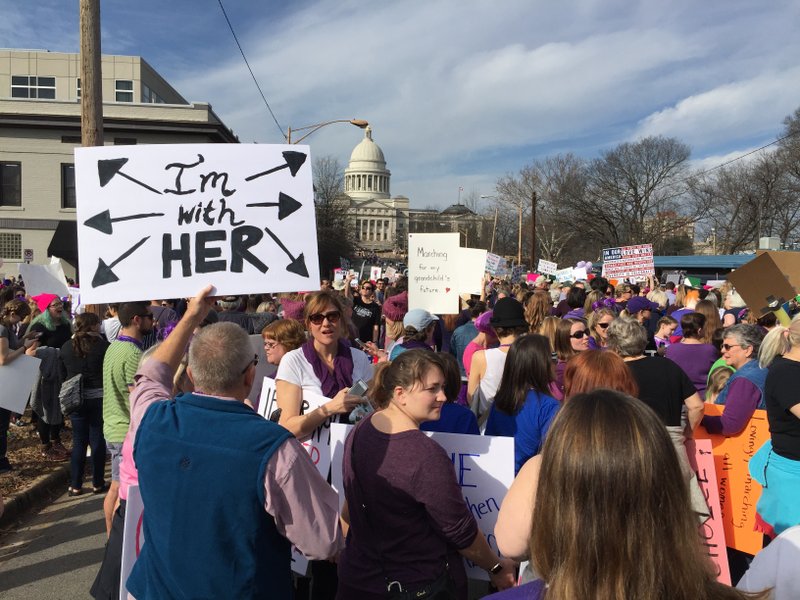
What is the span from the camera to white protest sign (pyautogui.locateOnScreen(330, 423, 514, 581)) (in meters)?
3.18

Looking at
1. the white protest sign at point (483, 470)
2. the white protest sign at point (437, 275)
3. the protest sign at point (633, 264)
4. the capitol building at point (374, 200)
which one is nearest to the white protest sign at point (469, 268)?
the white protest sign at point (437, 275)

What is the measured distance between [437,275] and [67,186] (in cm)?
3429

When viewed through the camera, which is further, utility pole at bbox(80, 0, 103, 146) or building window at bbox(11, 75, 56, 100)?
building window at bbox(11, 75, 56, 100)

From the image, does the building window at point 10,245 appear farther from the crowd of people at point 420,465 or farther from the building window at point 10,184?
the crowd of people at point 420,465

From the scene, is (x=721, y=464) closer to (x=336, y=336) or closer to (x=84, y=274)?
(x=336, y=336)

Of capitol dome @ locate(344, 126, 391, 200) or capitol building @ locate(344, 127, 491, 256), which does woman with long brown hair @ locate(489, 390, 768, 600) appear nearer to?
capitol building @ locate(344, 127, 491, 256)

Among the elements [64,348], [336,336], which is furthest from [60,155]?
[336,336]

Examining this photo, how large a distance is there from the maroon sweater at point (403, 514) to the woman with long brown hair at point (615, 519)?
101 centimetres

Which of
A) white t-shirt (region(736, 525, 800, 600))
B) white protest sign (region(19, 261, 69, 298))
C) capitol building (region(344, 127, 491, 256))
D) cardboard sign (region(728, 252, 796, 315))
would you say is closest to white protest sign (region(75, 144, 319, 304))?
white t-shirt (region(736, 525, 800, 600))

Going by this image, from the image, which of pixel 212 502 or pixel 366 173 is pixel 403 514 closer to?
pixel 212 502

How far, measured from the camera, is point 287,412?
11.8 feet

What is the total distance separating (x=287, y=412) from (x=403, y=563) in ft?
4.48

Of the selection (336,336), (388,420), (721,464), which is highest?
(336,336)

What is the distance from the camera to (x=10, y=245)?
35.4 metres
